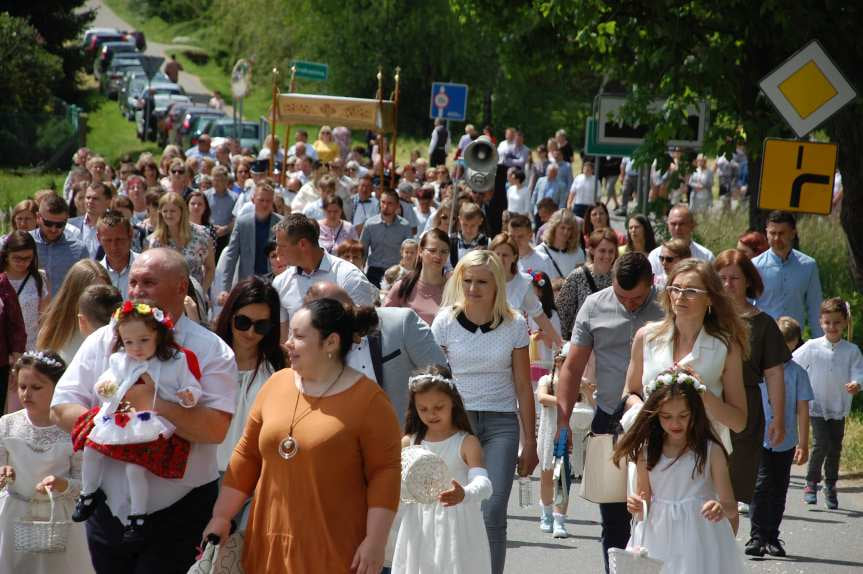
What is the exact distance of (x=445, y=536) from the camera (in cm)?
710

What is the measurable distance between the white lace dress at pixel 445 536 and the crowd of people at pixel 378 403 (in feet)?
0.03

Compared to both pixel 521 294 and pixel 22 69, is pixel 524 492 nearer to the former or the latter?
pixel 521 294

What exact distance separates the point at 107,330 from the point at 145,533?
0.82 meters

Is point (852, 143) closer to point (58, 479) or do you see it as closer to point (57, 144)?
point (58, 479)

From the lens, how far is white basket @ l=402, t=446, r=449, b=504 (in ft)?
22.3

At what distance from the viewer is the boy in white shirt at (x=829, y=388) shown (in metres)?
11.2

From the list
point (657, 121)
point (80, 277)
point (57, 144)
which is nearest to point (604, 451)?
point (80, 277)

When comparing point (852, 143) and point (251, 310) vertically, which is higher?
point (852, 143)

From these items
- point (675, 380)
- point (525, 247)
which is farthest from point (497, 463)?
point (525, 247)

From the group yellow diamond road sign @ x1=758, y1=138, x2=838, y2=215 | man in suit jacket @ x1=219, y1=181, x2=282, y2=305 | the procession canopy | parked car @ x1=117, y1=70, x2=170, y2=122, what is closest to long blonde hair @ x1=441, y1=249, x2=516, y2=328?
yellow diamond road sign @ x1=758, y1=138, x2=838, y2=215

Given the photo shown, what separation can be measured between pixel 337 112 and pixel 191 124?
21.8 meters

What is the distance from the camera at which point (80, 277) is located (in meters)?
8.16

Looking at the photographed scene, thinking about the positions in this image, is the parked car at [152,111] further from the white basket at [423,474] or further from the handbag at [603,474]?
the white basket at [423,474]

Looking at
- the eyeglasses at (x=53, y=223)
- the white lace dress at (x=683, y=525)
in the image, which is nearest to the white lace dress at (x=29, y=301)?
the eyeglasses at (x=53, y=223)
